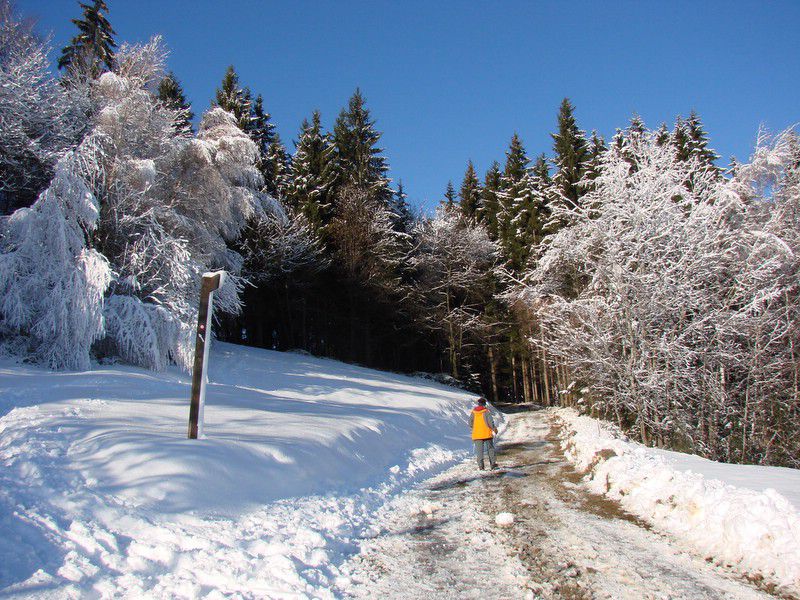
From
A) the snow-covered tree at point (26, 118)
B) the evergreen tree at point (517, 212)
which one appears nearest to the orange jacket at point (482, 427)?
the snow-covered tree at point (26, 118)

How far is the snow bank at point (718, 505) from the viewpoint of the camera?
14.4 ft

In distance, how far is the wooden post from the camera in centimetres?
752

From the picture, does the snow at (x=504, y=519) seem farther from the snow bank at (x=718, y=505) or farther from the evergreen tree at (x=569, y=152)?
the evergreen tree at (x=569, y=152)

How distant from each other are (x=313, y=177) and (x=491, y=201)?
1706 cm

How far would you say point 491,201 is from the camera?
42.2 m

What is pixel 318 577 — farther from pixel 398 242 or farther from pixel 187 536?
pixel 398 242

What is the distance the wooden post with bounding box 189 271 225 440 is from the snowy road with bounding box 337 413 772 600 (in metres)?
3.30

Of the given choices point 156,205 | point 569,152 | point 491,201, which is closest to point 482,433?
point 156,205

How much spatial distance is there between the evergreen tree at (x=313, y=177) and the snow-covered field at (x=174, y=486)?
19.8 m

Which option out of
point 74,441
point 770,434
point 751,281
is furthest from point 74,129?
point 770,434

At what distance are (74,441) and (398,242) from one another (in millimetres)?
26037

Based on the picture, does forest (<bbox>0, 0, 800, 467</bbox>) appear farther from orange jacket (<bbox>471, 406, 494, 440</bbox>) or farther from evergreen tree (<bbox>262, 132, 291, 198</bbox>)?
evergreen tree (<bbox>262, 132, 291, 198</bbox>)

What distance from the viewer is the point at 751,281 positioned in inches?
564

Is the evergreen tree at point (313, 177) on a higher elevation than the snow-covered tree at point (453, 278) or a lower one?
higher
